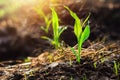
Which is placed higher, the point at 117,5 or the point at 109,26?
the point at 117,5

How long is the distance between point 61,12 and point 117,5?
2232 millimetres

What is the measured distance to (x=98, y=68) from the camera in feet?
8.11

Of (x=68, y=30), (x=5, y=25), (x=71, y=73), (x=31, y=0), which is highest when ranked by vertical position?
(x=31, y=0)

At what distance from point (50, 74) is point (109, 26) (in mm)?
2980

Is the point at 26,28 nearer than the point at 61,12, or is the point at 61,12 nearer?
the point at 61,12

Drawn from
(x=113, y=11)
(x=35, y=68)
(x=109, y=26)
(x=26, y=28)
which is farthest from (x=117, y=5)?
(x=35, y=68)

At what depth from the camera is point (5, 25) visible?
5371 millimetres

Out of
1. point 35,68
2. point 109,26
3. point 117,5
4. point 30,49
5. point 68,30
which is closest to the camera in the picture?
point 35,68

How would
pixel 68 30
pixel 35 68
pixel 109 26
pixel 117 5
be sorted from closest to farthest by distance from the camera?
pixel 35 68, pixel 68 30, pixel 109 26, pixel 117 5

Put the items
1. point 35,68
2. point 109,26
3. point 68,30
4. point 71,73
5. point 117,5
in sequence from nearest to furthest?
point 71,73 < point 35,68 < point 68,30 < point 109,26 < point 117,5

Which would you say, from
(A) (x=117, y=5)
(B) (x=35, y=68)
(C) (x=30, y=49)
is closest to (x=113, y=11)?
(A) (x=117, y=5)

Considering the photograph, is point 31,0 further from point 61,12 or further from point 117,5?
point 61,12

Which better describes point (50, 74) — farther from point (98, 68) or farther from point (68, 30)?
point (68, 30)

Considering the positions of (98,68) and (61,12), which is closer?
(98,68)
